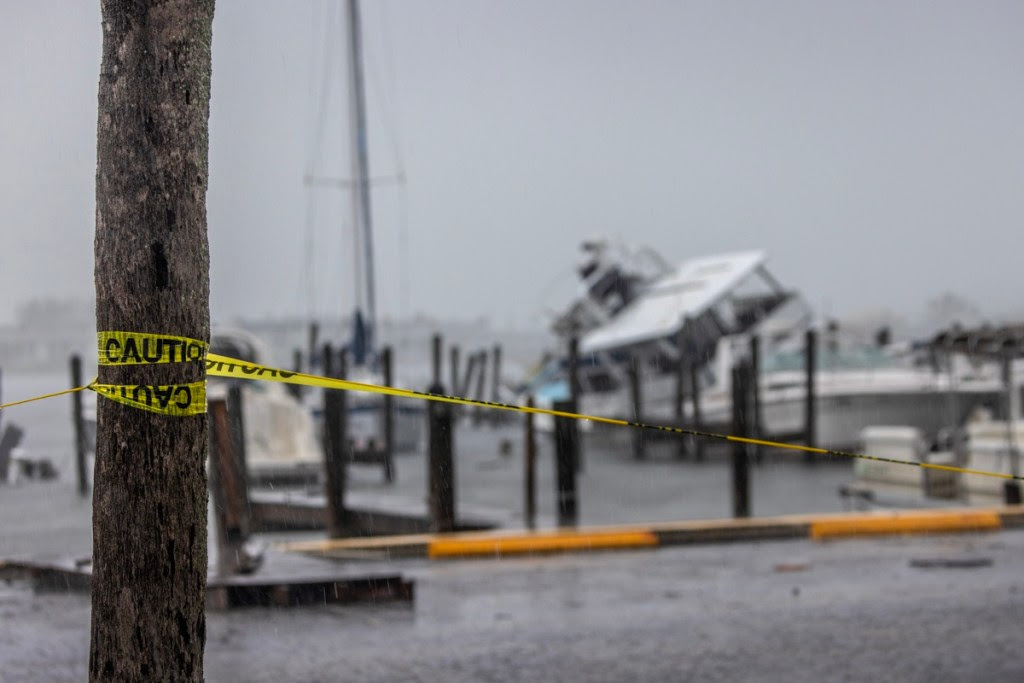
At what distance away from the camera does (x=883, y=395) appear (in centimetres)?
3095

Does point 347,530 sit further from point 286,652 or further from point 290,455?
point 290,455

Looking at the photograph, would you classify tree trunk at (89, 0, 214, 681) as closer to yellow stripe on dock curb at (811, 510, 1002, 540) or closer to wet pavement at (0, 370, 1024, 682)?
wet pavement at (0, 370, 1024, 682)

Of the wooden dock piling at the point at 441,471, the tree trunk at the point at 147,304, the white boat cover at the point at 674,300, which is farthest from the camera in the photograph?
the white boat cover at the point at 674,300

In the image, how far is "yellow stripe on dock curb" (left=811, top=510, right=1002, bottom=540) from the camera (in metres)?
12.8

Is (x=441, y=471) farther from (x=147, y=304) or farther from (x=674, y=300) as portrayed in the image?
(x=674, y=300)

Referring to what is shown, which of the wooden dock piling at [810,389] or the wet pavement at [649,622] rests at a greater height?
the wooden dock piling at [810,389]

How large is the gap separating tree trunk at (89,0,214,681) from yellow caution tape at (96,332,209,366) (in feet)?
0.06

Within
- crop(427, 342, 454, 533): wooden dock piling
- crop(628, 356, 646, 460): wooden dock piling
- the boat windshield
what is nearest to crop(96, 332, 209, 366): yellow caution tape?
crop(427, 342, 454, 533): wooden dock piling

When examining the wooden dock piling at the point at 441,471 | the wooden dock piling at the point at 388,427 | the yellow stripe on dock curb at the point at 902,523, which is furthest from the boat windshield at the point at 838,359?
the wooden dock piling at the point at 441,471

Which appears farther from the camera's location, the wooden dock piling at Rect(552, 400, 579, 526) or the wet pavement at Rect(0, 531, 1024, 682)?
the wooden dock piling at Rect(552, 400, 579, 526)

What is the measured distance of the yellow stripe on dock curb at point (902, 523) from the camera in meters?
12.8

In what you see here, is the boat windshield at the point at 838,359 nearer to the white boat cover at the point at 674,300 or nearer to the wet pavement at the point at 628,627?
the white boat cover at the point at 674,300

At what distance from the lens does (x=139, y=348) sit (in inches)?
155

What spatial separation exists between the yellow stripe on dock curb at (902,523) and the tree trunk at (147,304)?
9.63 m
